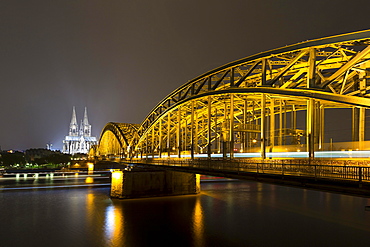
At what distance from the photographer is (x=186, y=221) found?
99.9ft

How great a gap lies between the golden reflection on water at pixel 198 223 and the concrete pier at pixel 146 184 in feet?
15.7

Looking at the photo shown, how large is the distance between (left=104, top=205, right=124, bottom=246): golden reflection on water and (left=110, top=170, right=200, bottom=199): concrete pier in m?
5.43

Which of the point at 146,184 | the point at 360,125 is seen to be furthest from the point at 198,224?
the point at 360,125

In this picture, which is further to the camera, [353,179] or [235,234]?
[235,234]

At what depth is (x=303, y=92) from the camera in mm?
19547

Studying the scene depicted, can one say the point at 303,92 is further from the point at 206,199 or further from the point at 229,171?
the point at 206,199

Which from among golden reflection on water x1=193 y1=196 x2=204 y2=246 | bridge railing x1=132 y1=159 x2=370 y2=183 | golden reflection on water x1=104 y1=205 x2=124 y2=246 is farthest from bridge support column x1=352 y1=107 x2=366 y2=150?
golden reflection on water x1=104 y1=205 x2=124 y2=246

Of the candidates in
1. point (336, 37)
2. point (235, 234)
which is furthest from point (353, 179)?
point (235, 234)

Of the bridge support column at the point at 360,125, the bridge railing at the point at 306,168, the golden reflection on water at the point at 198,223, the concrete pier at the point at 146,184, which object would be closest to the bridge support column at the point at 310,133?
the bridge railing at the point at 306,168

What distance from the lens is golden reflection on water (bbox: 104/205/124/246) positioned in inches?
970

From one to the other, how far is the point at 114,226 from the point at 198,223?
7.38m

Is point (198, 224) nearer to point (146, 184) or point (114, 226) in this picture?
point (114, 226)

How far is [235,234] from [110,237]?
9.67 m

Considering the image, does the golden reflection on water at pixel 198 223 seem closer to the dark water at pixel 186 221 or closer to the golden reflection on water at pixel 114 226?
the dark water at pixel 186 221
